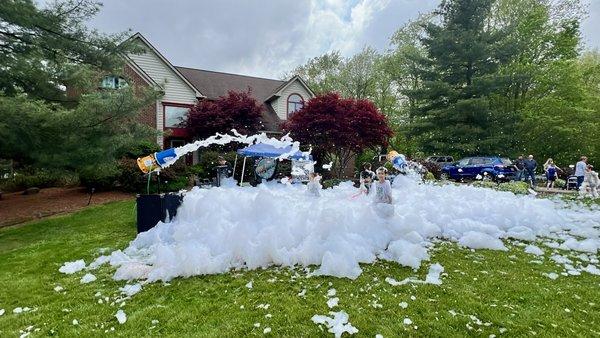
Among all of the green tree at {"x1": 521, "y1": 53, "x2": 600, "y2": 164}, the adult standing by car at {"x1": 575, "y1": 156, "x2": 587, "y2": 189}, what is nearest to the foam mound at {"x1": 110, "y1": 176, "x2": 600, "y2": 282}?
the adult standing by car at {"x1": 575, "y1": 156, "x2": 587, "y2": 189}

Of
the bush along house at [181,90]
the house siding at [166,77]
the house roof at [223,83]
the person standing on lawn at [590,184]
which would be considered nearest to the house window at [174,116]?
the bush along house at [181,90]

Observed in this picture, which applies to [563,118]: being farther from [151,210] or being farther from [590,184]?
[151,210]

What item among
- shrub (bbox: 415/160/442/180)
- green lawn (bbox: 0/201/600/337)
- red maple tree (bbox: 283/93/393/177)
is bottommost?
green lawn (bbox: 0/201/600/337)

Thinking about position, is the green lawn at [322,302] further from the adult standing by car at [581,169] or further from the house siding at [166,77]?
the house siding at [166,77]

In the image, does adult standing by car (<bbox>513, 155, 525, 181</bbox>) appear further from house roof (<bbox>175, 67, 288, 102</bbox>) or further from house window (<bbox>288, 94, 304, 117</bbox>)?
house roof (<bbox>175, 67, 288, 102</bbox>)

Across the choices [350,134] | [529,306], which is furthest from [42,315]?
[350,134]

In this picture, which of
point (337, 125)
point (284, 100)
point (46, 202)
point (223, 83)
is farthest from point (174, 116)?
point (337, 125)

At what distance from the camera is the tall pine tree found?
77.0 feet

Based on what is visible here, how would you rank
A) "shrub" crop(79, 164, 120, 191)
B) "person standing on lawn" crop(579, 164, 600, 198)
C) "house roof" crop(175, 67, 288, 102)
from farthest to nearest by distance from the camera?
"house roof" crop(175, 67, 288, 102)
"shrub" crop(79, 164, 120, 191)
"person standing on lawn" crop(579, 164, 600, 198)

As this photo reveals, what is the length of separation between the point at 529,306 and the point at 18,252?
31.7ft

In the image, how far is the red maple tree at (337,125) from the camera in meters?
18.1

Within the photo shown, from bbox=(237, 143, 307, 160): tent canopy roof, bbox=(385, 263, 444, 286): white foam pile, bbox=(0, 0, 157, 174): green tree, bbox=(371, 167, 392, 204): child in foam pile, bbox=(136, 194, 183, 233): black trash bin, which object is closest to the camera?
bbox=(385, 263, 444, 286): white foam pile

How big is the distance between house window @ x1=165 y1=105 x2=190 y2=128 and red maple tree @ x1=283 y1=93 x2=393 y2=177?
7.67m

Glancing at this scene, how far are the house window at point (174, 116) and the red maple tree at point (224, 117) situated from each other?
1347 millimetres
